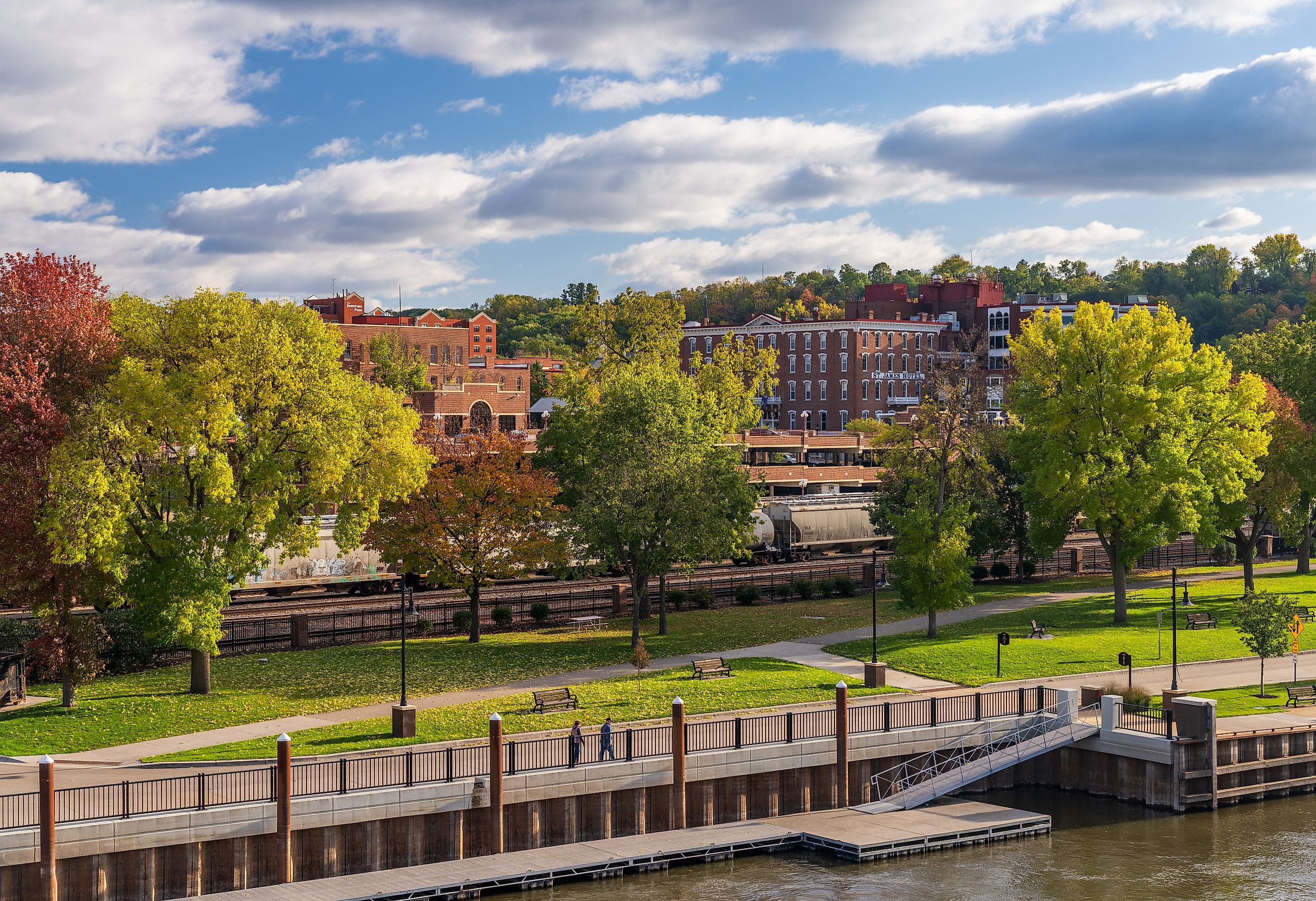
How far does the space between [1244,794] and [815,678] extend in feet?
40.2

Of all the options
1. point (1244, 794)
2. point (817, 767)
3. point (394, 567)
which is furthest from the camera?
point (394, 567)

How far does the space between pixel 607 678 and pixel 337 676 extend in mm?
8202

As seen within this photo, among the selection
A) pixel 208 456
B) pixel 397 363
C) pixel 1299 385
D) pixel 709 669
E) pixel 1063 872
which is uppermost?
pixel 397 363

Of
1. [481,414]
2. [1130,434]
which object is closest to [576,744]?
[1130,434]

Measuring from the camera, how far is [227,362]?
4047cm

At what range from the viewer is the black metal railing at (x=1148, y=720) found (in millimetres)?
36469

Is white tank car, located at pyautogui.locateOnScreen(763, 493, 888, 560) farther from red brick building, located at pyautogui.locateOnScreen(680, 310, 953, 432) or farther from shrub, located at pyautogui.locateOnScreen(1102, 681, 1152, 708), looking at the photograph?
red brick building, located at pyautogui.locateOnScreen(680, 310, 953, 432)

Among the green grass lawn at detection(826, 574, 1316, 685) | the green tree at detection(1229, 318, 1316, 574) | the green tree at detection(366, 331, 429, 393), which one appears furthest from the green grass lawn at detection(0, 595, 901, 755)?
the green tree at detection(366, 331, 429, 393)

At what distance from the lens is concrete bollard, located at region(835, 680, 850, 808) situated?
34.2 meters

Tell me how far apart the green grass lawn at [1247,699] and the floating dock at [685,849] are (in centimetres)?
875

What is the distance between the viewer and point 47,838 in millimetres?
26000

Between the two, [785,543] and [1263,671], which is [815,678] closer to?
[1263,671]

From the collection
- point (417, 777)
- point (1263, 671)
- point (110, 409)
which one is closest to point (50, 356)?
point (110, 409)

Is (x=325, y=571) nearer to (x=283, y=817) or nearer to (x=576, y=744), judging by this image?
(x=576, y=744)
